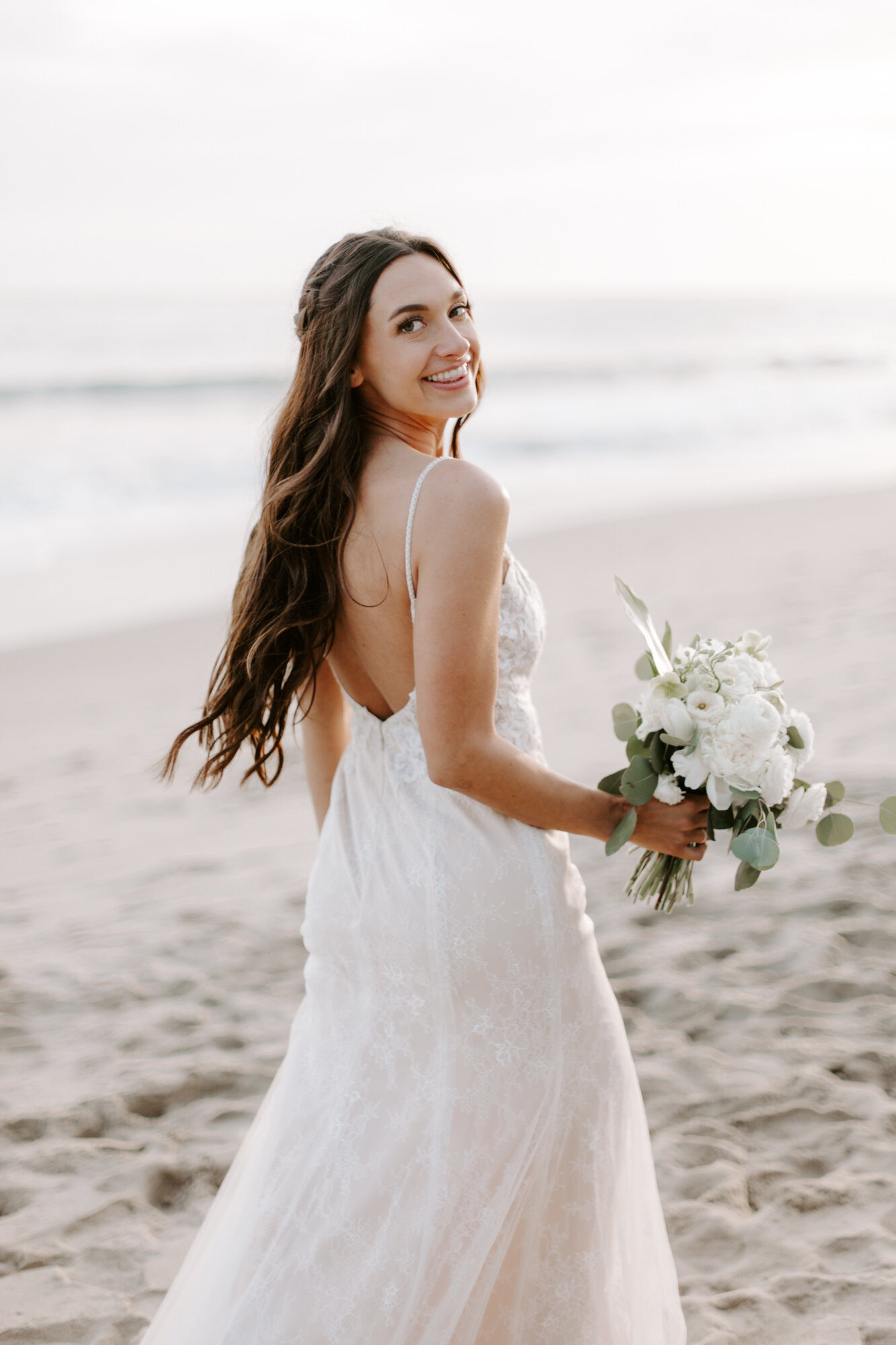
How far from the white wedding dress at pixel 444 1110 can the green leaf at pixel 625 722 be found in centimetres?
18

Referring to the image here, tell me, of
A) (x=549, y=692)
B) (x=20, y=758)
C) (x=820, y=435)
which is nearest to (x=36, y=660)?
(x=20, y=758)

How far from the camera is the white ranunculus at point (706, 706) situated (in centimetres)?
210

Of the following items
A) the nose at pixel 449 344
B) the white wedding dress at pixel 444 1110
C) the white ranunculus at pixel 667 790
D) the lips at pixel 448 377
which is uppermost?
the nose at pixel 449 344

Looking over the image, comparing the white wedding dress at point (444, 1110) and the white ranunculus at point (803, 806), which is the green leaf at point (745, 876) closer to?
the white ranunculus at point (803, 806)

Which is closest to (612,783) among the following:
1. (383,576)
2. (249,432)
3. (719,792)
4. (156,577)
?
(719,792)

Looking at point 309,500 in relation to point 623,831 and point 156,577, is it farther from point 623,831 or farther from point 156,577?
point 156,577

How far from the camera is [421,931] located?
2.07m

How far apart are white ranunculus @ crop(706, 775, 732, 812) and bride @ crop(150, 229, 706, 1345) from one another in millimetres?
110

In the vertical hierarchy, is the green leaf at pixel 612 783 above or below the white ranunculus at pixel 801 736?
below

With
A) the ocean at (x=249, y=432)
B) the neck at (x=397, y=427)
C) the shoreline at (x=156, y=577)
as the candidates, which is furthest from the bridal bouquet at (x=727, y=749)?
the shoreline at (x=156, y=577)

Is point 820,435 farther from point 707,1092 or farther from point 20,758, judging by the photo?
point 707,1092

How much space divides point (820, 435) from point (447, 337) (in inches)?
759

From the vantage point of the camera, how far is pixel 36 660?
337 inches

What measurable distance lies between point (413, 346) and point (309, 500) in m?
0.35
